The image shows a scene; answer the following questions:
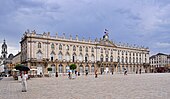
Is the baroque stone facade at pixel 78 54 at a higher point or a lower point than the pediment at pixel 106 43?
lower

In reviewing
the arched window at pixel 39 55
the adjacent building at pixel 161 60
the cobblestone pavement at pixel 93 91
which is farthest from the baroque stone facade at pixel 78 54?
the adjacent building at pixel 161 60

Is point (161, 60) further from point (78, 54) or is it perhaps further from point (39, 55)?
point (39, 55)

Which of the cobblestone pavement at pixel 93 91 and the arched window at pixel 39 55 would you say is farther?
the arched window at pixel 39 55

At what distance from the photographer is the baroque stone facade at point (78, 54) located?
197ft

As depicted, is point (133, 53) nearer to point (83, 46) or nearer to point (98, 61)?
point (98, 61)

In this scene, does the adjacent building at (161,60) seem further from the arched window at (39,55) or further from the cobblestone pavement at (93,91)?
the cobblestone pavement at (93,91)

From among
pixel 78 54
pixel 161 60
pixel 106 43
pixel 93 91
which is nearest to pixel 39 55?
pixel 78 54

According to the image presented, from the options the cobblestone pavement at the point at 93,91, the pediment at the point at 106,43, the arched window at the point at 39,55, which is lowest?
the cobblestone pavement at the point at 93,91

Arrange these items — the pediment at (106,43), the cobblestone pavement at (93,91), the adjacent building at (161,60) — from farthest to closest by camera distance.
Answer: the adjacent building at (161,60)
the pediment at (106,43)
the cobblestone pavement at (93,91)

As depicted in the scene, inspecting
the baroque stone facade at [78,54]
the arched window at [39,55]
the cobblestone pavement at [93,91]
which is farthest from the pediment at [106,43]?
the cobblestone pavement at [93,91]

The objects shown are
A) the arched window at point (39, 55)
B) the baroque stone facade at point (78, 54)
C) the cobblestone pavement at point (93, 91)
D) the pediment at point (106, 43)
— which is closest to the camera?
the cobblestone pavement at point (93, 91)

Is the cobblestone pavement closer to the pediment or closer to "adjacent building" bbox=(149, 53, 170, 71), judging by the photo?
the pediment

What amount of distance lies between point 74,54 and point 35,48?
45.6 feet

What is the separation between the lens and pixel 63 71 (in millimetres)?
65438
